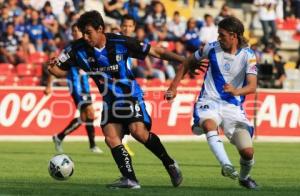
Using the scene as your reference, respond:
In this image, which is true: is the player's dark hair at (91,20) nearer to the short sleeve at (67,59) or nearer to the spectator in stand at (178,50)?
the short sleeve at (67,59)

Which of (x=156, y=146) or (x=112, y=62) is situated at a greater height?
(x=112, y=62)

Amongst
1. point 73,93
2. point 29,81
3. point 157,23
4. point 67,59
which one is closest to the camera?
point 67,59

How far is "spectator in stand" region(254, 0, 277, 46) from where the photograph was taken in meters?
30.4

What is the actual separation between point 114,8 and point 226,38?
1747cm

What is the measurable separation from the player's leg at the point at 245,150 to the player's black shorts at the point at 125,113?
1.07 metres

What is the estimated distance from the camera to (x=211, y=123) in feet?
36.2

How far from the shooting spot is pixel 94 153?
18.7m

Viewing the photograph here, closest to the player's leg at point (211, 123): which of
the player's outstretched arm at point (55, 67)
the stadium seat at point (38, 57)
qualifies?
the player's outstretched arm at point (55, 67)

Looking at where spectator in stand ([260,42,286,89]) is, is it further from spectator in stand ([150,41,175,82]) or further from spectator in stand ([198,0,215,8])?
spectator in stand ([198,0,215,8])

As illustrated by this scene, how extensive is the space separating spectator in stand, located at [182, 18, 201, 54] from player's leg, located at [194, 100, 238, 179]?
16.3 meters

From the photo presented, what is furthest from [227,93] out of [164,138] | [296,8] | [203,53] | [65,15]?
[296,8]

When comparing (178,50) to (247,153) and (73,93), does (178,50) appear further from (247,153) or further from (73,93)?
(247,153)

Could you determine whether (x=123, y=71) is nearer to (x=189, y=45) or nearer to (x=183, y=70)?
(x=183, y=70)

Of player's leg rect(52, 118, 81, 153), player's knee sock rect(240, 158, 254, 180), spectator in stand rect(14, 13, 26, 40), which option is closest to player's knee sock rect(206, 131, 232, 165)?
player's knee sock rect(240, 158, 254, 180)
